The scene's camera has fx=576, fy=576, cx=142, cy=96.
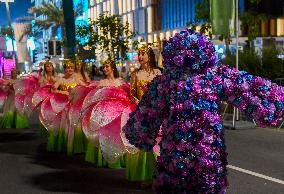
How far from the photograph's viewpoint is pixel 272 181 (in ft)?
25.0

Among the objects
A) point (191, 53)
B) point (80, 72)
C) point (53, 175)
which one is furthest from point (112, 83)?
point (191, 53)

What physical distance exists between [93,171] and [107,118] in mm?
1454

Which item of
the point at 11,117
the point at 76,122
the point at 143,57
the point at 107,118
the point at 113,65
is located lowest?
the point at 11,117

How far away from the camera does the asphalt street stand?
24.3 ft

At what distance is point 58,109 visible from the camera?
10.6 meters

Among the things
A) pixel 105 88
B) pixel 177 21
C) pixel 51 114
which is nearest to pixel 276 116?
pixel 105 88

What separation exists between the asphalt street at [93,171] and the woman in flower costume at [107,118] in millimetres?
414

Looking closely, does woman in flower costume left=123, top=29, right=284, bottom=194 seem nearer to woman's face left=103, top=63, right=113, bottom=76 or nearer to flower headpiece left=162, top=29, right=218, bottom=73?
flower headpiece left=162, top=29, right=218, bottom=73

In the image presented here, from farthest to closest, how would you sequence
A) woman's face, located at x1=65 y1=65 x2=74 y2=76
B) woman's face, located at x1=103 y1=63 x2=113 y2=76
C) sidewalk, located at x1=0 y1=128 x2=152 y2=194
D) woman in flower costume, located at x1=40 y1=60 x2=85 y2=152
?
woman's face, located at x1=65 y1=65 x2=74 y2=76
woman in flower costume, located at x1=40 y1=60 x2=85 y2=152
woman's face, located at x1=103 y1=63 x2=113 y2=76
sidewalk, located at x1=0 y1=128 x2=152 y2=194

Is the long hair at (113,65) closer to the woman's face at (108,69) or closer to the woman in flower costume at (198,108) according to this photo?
the woman's face at (108,69)

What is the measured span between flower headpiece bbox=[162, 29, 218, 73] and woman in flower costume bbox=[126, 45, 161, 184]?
3021 mm

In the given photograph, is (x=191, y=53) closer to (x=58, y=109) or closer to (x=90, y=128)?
(x=90, y=128)

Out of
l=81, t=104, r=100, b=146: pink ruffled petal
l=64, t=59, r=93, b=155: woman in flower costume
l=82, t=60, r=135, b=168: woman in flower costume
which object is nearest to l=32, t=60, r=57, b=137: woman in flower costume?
l=64, t=59, r=93, b=155: woman in flower costume

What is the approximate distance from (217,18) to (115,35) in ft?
103
